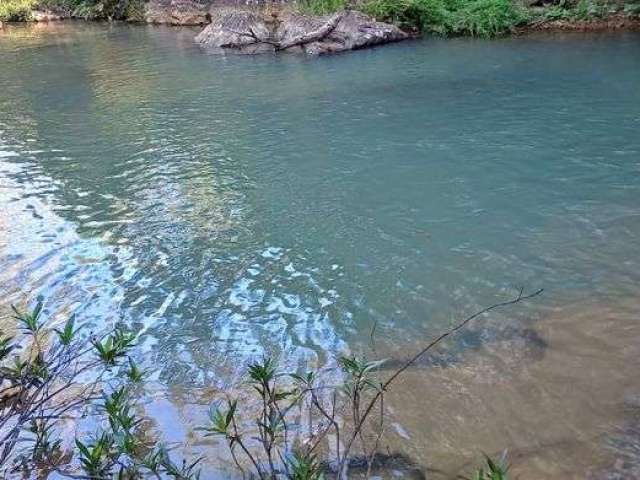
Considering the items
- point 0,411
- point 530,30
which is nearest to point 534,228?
point 0,411

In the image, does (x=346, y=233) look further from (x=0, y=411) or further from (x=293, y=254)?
(x=0, y=411)

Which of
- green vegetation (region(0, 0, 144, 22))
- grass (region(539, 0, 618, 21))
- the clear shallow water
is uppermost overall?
green vegetation (region(0, 0, 144, 22))

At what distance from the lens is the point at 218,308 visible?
5.94 metres

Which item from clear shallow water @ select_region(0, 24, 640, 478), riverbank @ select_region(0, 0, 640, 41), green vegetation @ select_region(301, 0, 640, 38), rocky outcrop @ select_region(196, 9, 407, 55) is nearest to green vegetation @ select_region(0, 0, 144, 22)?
riverbank @ select_region(0, 0, 640, 41)

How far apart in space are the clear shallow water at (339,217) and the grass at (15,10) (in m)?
18.6

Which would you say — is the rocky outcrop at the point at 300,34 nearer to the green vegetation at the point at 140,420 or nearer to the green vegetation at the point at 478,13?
the green vegetation at the point at 478,13

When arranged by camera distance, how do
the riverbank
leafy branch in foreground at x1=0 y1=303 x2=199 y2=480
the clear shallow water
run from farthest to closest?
the riverbank, the clear shallow water, leafy branch in foreground at x1=0 y1=303 x2=199 y2=480

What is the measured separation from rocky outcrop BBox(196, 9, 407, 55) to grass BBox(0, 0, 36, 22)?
14.4 m

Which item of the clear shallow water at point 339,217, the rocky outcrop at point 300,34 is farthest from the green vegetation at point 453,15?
the clear shallow water at point 339,217

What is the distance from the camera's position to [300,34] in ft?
62.7

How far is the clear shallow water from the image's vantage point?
5.25 m

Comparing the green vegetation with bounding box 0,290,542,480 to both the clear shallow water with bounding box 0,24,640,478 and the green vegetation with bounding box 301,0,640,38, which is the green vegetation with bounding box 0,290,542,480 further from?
the green vegetation with bounding box 301,0,640,38

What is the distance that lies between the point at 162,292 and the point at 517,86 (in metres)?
9.38

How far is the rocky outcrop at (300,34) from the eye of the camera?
18.7 m
